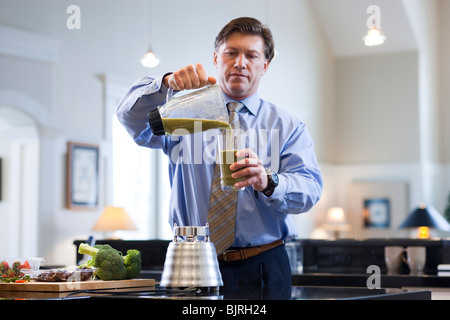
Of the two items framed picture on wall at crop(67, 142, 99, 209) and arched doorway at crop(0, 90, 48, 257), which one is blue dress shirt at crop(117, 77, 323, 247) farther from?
framed picture on wall at crop(67, 142, 99, 209)

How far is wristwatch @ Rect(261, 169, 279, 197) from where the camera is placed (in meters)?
1.97

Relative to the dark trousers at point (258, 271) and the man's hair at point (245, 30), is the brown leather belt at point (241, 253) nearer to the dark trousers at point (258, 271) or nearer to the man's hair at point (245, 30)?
the dark trousers at point (258, 271)

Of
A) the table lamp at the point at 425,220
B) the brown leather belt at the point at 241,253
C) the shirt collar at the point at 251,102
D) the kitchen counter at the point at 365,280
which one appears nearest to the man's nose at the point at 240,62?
the shirt collar at the point at 251,102

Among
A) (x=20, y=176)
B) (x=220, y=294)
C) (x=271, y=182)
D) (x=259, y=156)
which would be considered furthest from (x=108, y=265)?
(x=20, y=176)

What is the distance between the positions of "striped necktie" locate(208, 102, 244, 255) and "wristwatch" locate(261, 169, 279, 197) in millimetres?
230

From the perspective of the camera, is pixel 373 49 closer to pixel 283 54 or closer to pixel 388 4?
pixel 388 4

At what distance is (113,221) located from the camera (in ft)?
21.4

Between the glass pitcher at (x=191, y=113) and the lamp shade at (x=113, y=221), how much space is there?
15.2 feet

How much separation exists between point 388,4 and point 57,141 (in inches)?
209

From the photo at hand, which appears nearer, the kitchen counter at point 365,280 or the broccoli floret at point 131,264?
the broccoli floret at point 131,264

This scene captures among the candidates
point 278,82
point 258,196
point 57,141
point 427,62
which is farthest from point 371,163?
point 258,196

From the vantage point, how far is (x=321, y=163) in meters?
10.8

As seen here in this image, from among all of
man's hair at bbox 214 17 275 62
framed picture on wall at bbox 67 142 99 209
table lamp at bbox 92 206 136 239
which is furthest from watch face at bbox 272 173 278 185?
framed picture on wall at bbox 67 142 99 209

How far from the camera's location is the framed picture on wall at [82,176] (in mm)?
6699
